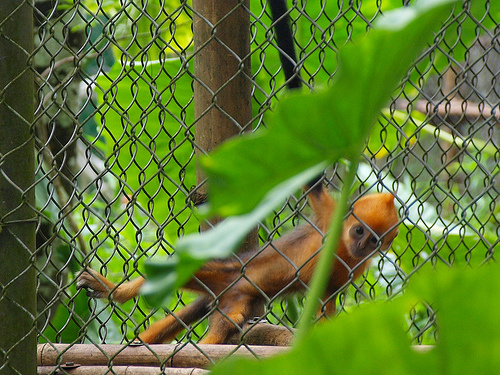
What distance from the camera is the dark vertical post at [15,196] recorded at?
5.22ft

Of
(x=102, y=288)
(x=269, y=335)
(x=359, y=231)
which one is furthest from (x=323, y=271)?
(x=359, y=231)

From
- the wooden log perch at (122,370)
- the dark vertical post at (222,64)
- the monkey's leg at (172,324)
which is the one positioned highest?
the dark vertical post at (222,64)

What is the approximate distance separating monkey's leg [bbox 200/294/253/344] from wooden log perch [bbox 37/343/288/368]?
16.2 inches

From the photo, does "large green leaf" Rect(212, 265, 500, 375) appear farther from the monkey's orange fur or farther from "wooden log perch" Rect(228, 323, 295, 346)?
the monkey's orange fur

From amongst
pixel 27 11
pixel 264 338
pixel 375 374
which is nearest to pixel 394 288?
pixel 264 338

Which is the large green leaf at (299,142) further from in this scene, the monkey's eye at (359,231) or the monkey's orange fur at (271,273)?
the monkey's eye at (359,231)

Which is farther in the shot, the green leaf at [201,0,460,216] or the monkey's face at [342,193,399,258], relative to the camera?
the monkey's face at [342,193,399,258]

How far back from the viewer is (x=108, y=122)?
2.69m

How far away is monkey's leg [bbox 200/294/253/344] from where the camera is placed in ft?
7.16

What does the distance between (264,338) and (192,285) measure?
0.43 meters

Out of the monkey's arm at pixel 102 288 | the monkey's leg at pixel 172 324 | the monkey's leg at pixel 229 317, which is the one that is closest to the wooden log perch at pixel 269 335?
the monkey's leg at pixel 229 317

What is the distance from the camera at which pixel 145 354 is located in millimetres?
1672

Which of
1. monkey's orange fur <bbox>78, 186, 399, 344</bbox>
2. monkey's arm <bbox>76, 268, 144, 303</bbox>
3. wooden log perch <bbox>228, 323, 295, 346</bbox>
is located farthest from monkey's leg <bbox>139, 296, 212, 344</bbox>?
wooden log perch <bbox>228, 323, 295, 346</bbox>

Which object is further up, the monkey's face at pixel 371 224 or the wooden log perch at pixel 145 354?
the monkey's face at pixel 371 224
